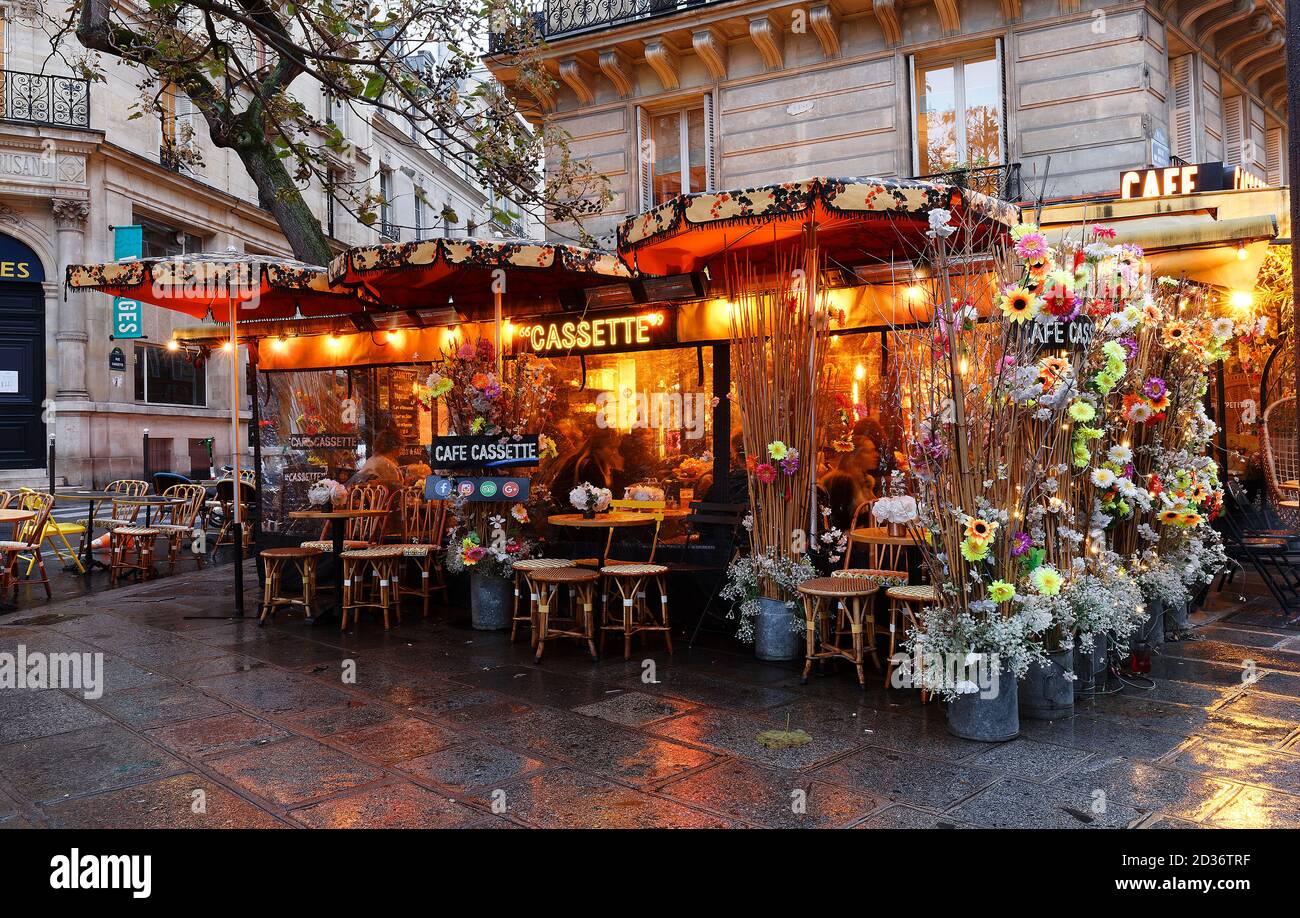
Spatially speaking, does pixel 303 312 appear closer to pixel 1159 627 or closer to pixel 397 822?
pixel 397 822

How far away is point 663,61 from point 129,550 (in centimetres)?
1065

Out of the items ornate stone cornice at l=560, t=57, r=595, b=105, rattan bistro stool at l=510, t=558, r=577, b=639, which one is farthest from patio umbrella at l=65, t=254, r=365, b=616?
ornate stone cornice at l=560, t=57, r=595, b=105

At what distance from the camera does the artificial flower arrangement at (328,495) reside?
31.9ft

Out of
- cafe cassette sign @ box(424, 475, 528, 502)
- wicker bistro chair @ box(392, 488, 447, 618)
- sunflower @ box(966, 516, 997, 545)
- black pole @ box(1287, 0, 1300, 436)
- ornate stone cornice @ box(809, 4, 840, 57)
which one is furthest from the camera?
ornate stone cornice @ box(809, 4, 840, 57)

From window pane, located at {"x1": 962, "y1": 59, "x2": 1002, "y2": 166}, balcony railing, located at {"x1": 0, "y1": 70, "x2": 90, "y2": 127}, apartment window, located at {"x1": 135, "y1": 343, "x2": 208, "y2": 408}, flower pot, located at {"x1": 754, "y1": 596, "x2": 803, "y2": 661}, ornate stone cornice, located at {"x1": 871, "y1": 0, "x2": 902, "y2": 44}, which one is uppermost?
balcony railing, located at {"x1": 0, "y1": 70, "x2": 90, "y2": 127}

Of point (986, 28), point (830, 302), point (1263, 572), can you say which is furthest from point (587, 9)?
point (1263, 572)

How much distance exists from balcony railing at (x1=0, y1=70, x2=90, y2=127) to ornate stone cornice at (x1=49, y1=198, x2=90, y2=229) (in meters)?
1.65

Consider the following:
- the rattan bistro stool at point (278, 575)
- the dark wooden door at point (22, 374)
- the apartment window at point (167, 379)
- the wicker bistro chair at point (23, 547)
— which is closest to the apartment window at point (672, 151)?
the rattan bistro stool at point (278, 575)

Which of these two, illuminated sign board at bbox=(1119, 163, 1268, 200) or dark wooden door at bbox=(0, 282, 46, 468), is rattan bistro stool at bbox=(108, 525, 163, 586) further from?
illuminated sign board at bbox=(1119, 163, 1268, 200)

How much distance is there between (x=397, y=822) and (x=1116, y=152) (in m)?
12.3

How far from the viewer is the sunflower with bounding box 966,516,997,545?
461cm

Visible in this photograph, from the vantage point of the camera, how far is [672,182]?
49.6 ft
